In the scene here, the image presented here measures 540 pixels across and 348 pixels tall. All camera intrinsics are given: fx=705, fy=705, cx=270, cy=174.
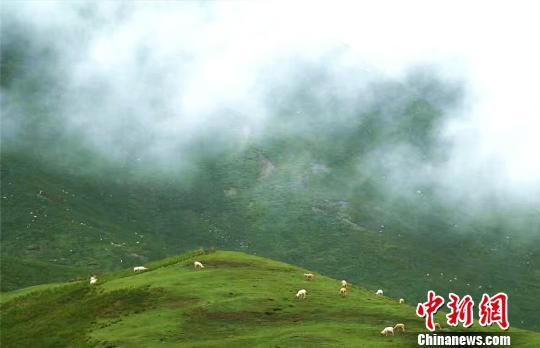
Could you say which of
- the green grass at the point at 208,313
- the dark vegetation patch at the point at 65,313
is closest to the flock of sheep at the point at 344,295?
the green grass at the point at 208,313

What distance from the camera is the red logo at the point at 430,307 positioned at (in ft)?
148

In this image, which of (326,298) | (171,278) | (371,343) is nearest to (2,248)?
(171,278)

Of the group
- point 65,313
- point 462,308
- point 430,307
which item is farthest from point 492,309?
point 65,313

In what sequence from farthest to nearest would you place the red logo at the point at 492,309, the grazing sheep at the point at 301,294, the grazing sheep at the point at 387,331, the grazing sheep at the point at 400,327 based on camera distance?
the grazing sheep at the point at 301,294 → the grazing sheep at the point at 400,327 → the grazing sheep at the point at 387,331 → the red logo at the point at 492,309

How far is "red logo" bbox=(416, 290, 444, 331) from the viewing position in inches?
1780

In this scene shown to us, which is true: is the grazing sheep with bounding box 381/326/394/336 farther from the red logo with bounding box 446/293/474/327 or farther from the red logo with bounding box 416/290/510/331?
the red logo with bounding box 446/293/474/327

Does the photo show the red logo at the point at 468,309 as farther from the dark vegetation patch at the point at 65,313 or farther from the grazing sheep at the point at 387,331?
the dark vegetation patch at the point at 65,313

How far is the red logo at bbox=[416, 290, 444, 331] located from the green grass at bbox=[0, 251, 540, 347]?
45.8 inches

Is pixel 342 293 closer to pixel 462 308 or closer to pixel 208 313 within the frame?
pixel 208 313

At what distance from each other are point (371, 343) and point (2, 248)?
137830 mm

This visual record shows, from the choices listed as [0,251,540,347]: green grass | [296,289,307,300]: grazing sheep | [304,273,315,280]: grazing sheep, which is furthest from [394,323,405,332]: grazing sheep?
[304,273,315,280]: grazing sheep

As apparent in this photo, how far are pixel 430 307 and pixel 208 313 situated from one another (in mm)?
16868

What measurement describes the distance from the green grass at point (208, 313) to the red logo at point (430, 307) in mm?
1164

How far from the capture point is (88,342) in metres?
49.8
